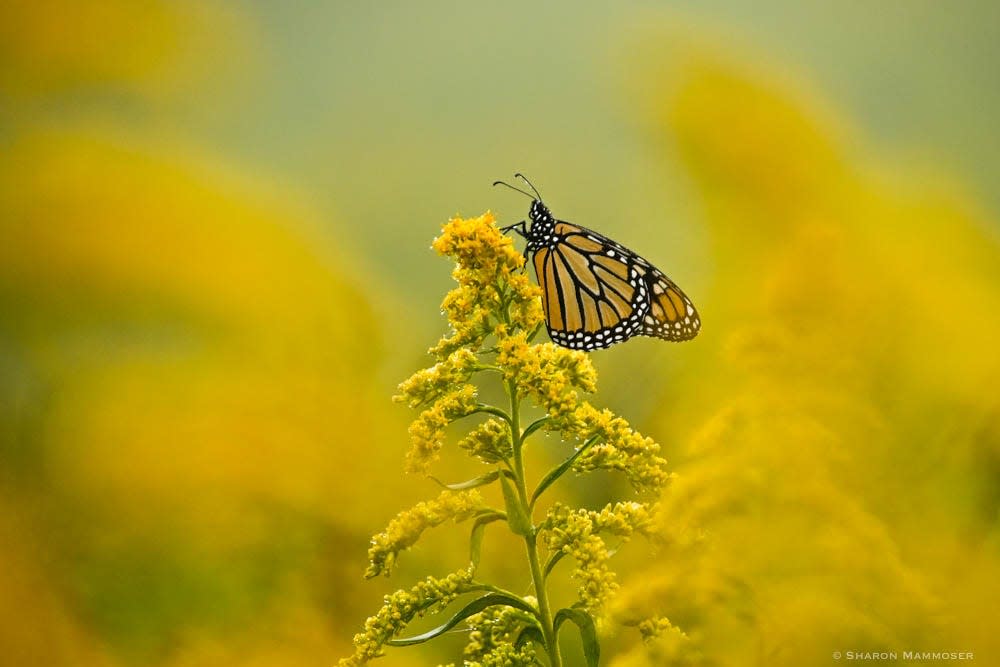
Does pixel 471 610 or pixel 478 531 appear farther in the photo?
pixel 478 531

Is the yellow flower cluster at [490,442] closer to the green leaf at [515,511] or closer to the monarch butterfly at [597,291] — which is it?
the green leaf at [515,511]

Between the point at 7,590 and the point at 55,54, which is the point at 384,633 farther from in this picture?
the point at 55,54

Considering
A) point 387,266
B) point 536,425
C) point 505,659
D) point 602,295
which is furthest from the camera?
point 387,266

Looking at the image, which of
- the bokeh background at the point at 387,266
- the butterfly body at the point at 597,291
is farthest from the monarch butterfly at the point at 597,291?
the bokeh background at the point at 387,266

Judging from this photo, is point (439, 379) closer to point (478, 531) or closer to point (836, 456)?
point (478, 531)

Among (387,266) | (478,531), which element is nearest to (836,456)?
(478,531)

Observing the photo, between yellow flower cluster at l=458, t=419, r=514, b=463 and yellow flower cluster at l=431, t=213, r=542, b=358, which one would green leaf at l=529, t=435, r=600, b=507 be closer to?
yellow flower cluster at l=458, t=419, r=514, b=463

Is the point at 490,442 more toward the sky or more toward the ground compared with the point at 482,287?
more toward the ground
